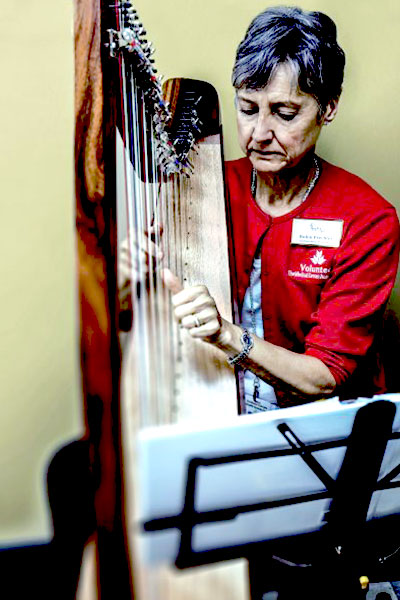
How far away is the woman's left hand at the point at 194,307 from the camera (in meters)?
1.00

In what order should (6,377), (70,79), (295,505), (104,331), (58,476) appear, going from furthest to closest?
(6,377) < (70,79) < (295,505) < (58,476) < (104,331)

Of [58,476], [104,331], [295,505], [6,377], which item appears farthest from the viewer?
[6,377]

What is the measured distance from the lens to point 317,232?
4.65 ft

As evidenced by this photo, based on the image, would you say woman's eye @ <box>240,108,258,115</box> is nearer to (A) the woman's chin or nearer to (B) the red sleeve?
(A) the woman's chin

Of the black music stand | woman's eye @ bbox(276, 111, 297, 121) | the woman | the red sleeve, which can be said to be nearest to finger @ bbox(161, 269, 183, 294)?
the woman

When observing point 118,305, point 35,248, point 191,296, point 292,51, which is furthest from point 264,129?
point 118,305

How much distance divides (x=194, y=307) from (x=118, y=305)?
1.44ft

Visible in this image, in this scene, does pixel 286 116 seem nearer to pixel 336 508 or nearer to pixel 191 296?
pixel 191 296

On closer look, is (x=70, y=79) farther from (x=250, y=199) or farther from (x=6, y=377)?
(x=6, y=377)

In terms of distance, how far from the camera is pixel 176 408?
102cm

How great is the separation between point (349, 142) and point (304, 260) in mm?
475

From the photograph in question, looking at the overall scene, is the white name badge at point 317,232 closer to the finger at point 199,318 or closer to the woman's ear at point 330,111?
the woman's ear at point 330,111

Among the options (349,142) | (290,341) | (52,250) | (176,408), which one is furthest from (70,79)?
(176,408)

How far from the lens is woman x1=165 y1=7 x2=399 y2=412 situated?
129cm
